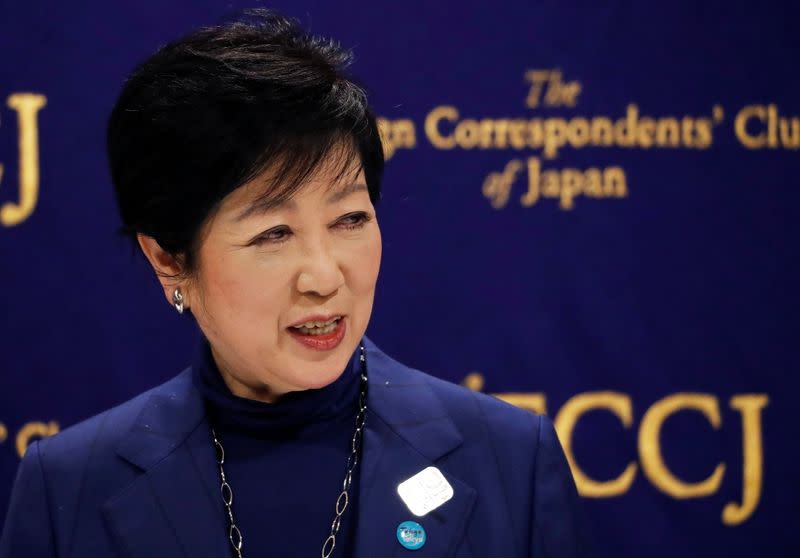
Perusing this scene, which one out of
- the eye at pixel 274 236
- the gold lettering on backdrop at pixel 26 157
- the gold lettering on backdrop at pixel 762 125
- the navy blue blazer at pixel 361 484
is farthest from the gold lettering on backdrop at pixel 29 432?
the gold lettering on backdrop at pixel 762 125

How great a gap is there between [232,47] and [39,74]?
929mm

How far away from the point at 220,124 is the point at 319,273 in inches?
7.2

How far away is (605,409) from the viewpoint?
1.98 metres

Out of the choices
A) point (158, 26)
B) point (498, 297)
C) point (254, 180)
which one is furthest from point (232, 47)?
point (498, 297)

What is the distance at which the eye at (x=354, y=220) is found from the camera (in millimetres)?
1100

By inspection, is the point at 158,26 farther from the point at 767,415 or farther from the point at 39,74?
the point at 767,415

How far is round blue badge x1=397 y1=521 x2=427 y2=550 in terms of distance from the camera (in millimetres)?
1117

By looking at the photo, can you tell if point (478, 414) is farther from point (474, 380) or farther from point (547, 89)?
point (547, 89)

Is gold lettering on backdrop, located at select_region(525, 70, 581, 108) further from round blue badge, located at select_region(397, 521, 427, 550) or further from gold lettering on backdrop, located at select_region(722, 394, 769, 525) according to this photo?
round blue badge, located at select_region(397, 521, 427, 550)

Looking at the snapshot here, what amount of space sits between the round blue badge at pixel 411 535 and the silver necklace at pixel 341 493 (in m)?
0.08

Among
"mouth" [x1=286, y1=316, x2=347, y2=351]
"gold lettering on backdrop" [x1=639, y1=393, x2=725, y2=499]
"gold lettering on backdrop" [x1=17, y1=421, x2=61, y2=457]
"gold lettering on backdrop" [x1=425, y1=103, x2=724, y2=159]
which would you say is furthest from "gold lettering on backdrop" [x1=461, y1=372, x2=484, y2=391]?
"mouth" [x1=286, y1=316, x2=347, y2=351]

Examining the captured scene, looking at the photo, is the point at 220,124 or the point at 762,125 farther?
the point at 762,125

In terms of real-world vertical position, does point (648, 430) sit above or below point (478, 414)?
below

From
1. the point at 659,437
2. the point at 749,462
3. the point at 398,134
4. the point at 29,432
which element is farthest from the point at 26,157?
the point at 749,462
